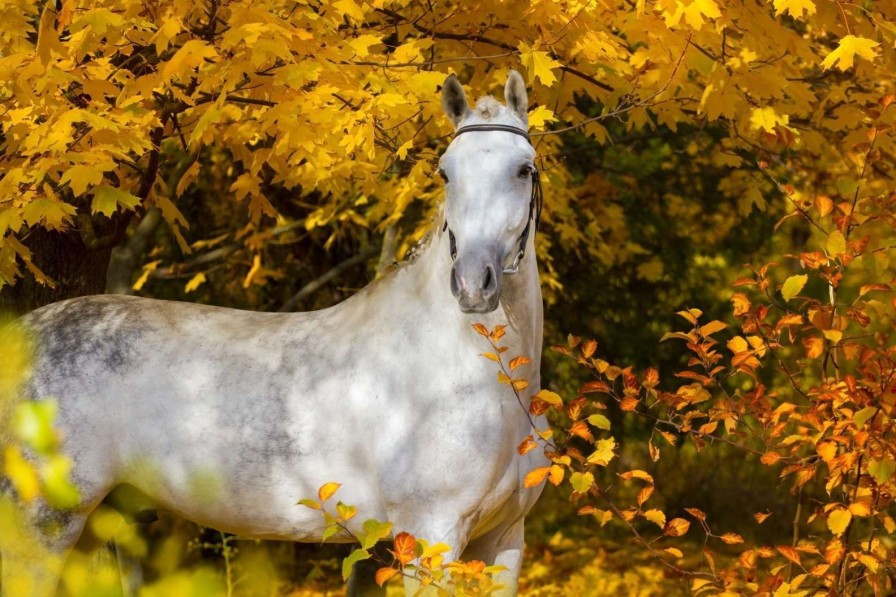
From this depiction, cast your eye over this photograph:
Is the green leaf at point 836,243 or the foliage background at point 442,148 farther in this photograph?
the foliage background at point 442,148

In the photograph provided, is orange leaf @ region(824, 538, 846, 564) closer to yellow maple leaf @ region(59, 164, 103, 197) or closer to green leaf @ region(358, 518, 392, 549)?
green leaf @ region(358, 518, 392, 549)

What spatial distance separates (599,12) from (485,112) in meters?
1.52

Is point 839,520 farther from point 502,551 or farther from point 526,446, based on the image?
point 502,551

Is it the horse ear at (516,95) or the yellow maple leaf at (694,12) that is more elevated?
the yellow maple leaf at (694,12)

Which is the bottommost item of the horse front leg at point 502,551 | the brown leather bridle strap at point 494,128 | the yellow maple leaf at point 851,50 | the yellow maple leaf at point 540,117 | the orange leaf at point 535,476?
the horse front leg at point 502,551

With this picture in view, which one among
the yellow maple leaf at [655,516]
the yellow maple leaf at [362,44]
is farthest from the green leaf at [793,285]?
Result: the yellow maple leaf at [362,44]

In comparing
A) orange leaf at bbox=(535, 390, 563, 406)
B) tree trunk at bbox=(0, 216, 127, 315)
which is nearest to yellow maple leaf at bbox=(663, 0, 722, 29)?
orange leaf at bbox=(535, 390, 563, 406)

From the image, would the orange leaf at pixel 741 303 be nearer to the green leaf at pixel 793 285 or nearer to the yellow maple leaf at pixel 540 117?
the green leaf at pixel 793 285

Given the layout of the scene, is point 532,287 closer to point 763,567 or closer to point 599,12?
point 599,12

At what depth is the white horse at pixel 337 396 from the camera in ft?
14.0

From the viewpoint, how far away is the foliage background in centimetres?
452

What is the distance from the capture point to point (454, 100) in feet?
14.1

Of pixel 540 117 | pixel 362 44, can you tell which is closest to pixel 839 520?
pixel 540 117

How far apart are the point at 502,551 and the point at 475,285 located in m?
1.47
